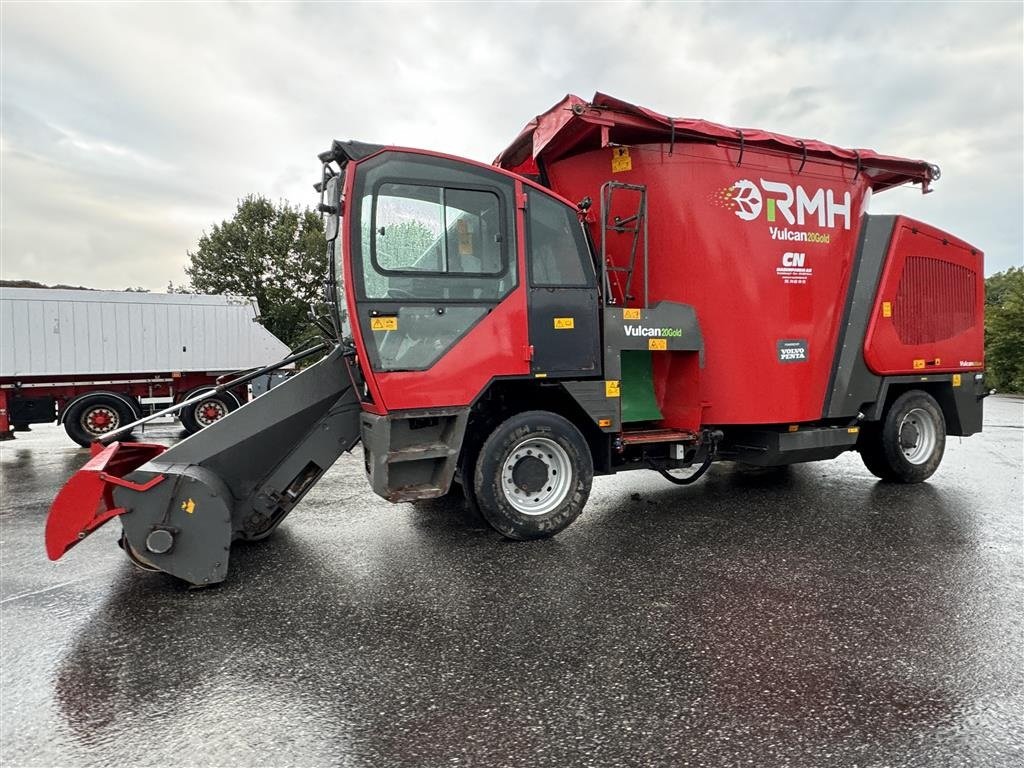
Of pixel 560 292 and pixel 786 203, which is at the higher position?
pixel 786 203

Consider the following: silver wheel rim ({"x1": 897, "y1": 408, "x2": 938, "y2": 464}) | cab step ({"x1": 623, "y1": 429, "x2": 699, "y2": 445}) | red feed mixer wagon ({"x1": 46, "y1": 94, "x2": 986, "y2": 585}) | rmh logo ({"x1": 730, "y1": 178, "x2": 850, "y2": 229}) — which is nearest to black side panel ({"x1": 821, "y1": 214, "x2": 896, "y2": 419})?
red feed mixer wagon ({"x1": 46, "y1": 94, "x2": 986, "y2": 585})

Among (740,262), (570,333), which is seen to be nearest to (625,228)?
Result: (740,262)

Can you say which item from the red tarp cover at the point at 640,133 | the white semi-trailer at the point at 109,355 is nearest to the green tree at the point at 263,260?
the white semi-trailer at the point at 109,355

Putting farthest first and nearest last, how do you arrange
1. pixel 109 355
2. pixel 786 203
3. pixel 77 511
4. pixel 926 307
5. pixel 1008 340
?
pixel 1008 340 < pixel 109 355 < pixel 926 307 < pixel 786 203 < pixel 77 511

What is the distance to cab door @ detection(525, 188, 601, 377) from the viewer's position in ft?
15.8

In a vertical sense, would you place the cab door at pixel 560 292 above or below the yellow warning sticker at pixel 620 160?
below

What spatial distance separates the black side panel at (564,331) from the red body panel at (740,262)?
2.87 feet

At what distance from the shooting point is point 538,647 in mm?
3199

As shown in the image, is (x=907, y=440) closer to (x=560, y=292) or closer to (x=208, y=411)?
(x=560, y=292)

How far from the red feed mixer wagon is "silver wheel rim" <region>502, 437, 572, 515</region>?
0.02 metres

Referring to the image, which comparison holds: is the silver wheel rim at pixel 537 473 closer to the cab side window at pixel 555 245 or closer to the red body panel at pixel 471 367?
the red body panel at pixel 471 367

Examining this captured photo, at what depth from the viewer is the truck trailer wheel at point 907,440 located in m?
6.66

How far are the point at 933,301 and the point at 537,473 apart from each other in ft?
15.9

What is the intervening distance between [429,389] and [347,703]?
2.23m
